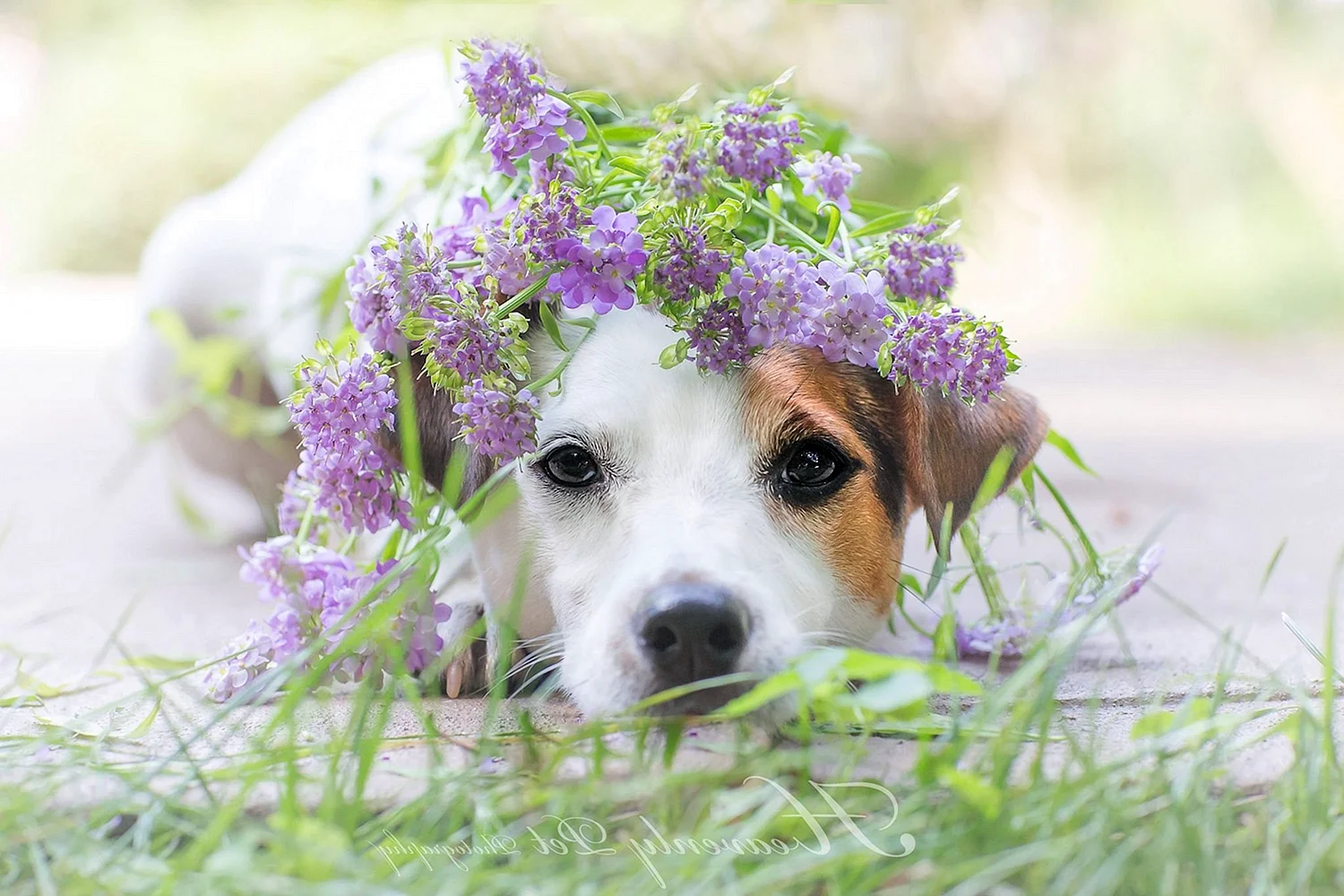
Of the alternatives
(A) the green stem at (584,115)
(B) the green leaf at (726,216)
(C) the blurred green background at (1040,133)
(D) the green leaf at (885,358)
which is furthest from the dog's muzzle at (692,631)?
(C) the blurred green background at (1040,133)

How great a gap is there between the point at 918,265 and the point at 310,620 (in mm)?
1202

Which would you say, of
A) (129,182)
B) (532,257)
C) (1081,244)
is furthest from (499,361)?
(129,182)

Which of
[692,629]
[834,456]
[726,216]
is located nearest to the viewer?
[692,629]

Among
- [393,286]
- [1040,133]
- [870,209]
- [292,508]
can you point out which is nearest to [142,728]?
[292,508]

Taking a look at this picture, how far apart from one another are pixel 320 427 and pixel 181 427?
256 cm

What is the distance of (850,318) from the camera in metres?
2.10

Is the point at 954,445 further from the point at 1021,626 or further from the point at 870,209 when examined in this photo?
the point at 870,209

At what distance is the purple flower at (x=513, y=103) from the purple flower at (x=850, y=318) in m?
0.51

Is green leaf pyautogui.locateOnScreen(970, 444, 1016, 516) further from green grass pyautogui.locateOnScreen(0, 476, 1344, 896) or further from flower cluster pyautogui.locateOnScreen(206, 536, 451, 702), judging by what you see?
flower cluster pyautogui.locateOnScreen(206, 536, 451, 702)

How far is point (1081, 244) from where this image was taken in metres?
13.3

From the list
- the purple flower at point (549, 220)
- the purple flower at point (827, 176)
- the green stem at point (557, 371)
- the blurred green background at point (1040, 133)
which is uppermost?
the blurred green background at point (1040, 133)

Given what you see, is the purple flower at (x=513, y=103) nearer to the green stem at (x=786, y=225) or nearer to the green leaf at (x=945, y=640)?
the green stem at (x=786, y=225)

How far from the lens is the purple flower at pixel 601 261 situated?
2.05 metres

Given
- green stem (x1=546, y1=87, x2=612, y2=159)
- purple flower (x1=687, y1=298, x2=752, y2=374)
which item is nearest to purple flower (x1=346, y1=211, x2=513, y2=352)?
green stem (x1=546, y1=87, x2=612, y2=159)
